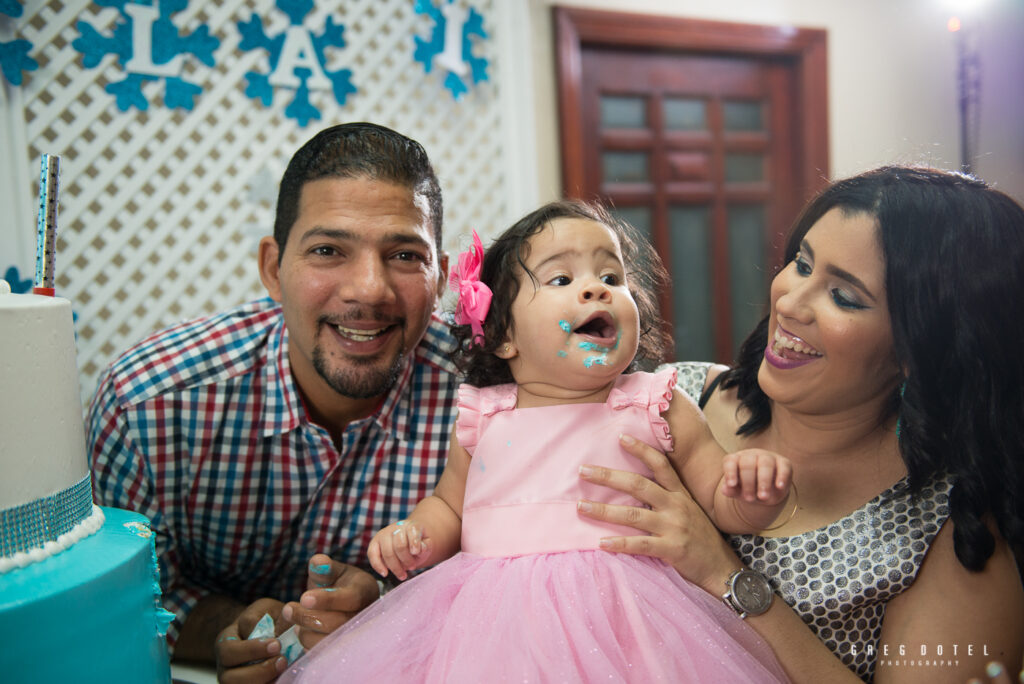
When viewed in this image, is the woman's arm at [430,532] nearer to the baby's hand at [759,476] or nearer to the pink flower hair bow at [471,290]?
the pink flower hair bow at [471,290]

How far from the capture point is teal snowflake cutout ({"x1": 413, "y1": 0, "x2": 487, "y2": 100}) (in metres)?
3.66

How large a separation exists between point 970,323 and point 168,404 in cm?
163

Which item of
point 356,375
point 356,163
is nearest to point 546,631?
point 356,375

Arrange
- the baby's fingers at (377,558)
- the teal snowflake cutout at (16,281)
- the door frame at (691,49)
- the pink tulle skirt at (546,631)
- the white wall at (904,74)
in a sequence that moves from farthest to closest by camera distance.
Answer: the white wall at (904,74)
the door frame at (691,49)
the teal snowflake cutout at (16,281)
the baby's fingers at (377,558)
the pink tulle skirt at (546,631)

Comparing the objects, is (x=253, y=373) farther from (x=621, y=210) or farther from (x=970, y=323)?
(x=621, y=210)

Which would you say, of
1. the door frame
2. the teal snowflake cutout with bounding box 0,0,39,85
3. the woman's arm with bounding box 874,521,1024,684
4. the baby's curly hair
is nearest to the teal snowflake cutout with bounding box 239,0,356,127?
the teal snowflake cutout with bounding box 0,0,39,85

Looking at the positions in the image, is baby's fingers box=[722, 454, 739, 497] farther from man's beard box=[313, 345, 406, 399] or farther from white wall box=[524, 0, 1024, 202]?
white wall box=[524, 0, 1024, 202]

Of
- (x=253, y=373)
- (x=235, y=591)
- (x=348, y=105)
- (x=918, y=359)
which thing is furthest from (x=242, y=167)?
(x=918, y=359)

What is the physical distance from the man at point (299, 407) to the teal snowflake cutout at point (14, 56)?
5.27ft

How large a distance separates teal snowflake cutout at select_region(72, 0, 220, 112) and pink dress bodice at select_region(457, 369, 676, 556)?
2411 mm

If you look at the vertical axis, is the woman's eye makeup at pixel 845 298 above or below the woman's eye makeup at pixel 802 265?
below

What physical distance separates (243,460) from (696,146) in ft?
10.5

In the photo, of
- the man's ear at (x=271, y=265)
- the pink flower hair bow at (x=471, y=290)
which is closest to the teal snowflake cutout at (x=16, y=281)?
the man's ear at (x=271, y=265)

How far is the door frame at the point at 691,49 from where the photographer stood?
3.89 meters
